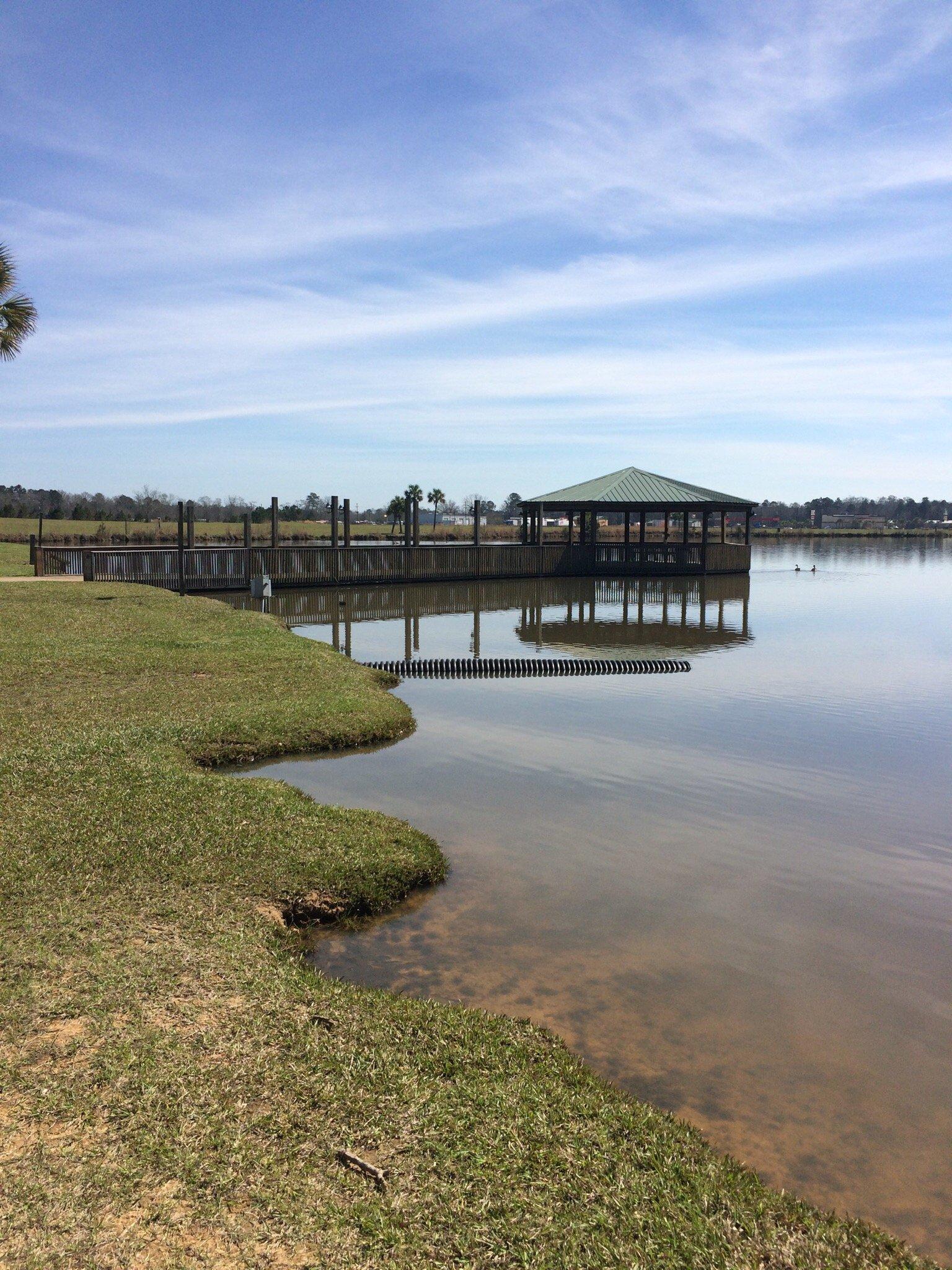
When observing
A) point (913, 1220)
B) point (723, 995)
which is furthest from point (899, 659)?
point (913, 1220)

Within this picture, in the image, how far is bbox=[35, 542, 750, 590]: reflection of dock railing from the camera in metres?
37.1

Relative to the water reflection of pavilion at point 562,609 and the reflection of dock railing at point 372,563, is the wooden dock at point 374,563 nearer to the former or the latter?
the reflection of dock railing at point 372,563

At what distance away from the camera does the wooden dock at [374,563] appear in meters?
37.2

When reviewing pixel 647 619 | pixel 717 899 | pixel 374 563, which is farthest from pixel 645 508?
pixel 717 899

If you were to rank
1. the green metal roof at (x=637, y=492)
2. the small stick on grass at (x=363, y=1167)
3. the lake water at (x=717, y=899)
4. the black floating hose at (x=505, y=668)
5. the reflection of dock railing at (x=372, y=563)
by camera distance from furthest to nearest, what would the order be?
1. the green metal roof at (x=637, y=492)
2. the reflection of dock railing at (x=372, y=563)
3. the black floating hose at (x=505, y=668)
4. the lake water at (x=717, y=899)
5. the small stick on grass at (x=363, y=1167)

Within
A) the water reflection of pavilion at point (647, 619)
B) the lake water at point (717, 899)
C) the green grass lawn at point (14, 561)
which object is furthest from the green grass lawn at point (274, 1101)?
the green grass lawn at point (14, 561)

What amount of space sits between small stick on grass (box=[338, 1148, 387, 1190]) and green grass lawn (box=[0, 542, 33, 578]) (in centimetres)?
3529

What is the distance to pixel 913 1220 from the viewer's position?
4.77 m

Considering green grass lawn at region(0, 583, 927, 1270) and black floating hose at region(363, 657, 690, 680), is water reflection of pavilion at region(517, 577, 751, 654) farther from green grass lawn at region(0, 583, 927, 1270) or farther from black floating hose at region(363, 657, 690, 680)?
green grass lawn at region(0, 583, 927, 1270)

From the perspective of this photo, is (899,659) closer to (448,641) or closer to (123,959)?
(448,641)

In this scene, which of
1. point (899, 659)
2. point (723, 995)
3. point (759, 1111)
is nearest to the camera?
point (759, 1111)

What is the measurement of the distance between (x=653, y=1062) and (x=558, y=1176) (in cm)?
186

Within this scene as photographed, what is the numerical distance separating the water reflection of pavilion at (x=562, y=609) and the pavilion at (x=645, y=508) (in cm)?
244

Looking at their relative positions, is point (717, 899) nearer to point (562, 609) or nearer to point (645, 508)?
point (562, 609)
